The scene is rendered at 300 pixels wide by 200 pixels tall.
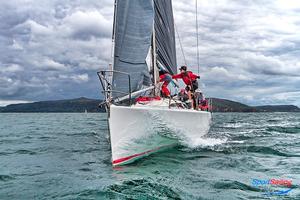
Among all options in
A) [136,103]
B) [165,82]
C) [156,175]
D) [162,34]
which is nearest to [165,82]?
[165,82]

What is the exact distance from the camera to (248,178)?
6215mm

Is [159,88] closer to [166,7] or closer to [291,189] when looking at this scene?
[166,7]

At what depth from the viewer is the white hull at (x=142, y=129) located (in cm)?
707

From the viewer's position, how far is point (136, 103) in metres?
8.72

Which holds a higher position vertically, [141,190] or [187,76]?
[187,76]

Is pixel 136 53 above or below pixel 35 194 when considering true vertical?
above

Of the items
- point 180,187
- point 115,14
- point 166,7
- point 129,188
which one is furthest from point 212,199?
point 166,7

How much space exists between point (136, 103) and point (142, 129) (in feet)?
4.30

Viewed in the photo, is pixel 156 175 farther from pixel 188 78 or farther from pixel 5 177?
pixel 188 78

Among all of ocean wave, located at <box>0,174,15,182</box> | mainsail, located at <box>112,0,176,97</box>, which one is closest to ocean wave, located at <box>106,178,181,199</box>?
ocean wave, located at <box>0,174,15,182</box>

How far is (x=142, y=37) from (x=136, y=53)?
49 cm

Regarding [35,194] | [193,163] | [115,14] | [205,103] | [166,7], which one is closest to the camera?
[35,194]

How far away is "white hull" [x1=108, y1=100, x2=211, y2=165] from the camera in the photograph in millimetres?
7070

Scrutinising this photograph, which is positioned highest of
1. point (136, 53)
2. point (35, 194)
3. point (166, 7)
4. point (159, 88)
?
point (166, 7)
